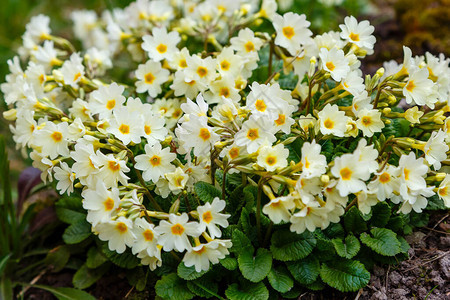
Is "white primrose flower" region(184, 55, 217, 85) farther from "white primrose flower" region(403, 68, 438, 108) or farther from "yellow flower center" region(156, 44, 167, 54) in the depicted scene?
"white primrose flower" region(403, 68, 438, 108)

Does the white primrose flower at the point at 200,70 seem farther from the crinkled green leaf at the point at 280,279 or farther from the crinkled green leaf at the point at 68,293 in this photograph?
the crinkled green leaf at the point at 68,293

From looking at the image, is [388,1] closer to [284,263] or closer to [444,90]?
[444,90]

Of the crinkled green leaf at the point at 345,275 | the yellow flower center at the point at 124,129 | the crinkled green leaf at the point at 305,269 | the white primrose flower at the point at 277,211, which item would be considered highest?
the yellow flower center at the point at 124,129

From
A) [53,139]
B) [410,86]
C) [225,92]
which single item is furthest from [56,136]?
[410,86]

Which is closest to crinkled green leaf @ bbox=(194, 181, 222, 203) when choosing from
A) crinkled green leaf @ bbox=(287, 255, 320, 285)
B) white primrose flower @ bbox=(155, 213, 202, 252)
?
white primrose flower @ bbox=(155, 213, 202, 252)

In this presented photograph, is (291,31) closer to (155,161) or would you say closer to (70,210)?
(155,161)

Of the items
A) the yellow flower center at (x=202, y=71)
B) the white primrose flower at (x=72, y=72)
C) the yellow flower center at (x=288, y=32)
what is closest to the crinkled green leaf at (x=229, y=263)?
the yellow flower center at (x=202, y=71)

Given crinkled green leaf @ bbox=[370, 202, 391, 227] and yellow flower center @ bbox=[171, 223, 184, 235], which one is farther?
crinkled green leaf @ bbox=[370, 202, 391, 227]
